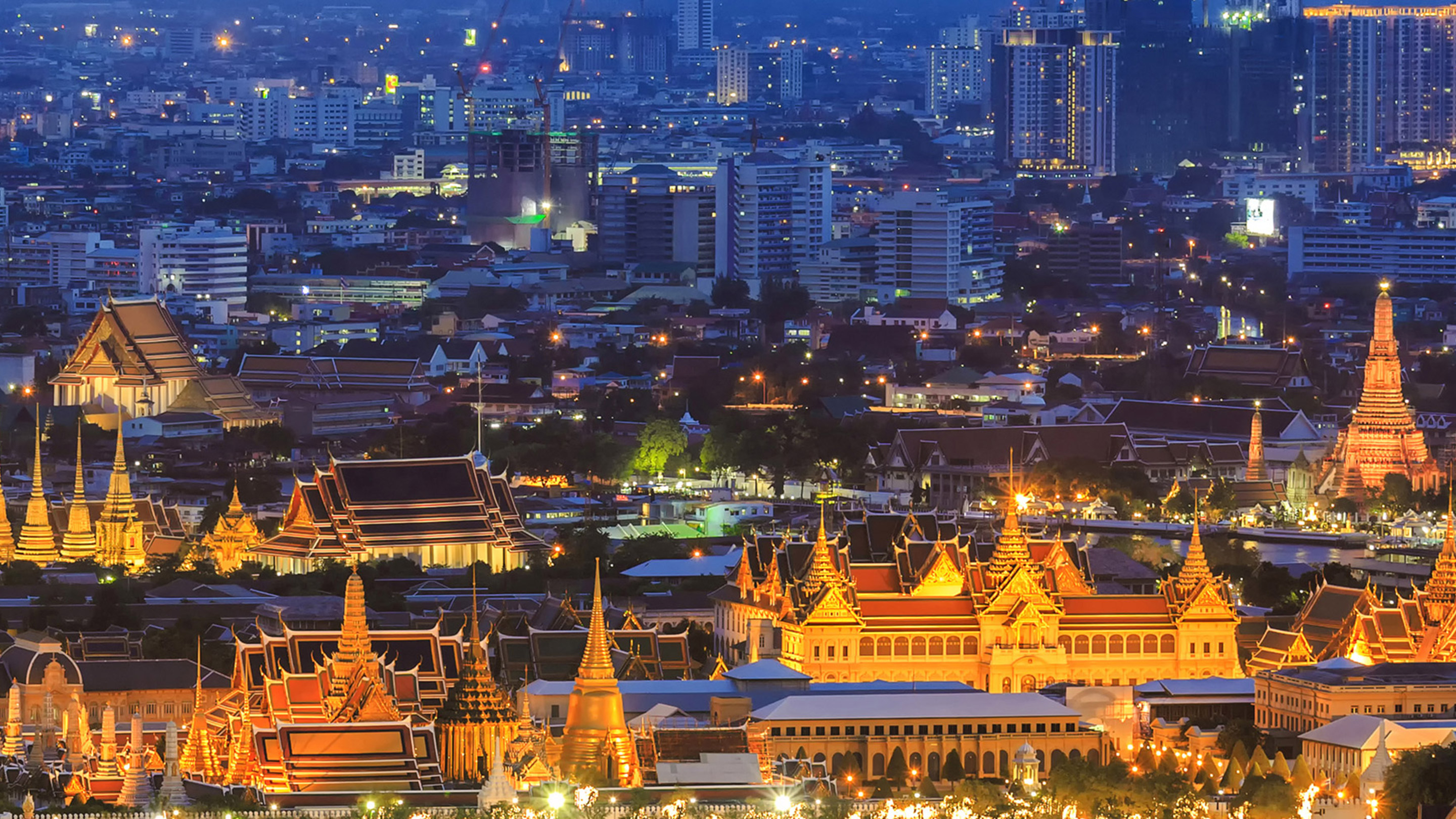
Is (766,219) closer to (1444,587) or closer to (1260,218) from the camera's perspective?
(1260,218)

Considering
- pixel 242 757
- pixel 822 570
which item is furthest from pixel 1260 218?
pixel 242 757

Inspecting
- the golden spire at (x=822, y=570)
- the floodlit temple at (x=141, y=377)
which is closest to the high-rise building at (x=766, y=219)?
the floodlit temple at (x=141, y=377)

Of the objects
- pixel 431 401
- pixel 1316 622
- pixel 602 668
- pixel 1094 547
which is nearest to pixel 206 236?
pixel 431 401

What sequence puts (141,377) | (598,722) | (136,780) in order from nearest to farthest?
(136,780), (598,722), (141,377)

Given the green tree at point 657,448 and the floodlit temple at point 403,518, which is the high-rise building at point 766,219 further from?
the floodlit temple at point 403,518

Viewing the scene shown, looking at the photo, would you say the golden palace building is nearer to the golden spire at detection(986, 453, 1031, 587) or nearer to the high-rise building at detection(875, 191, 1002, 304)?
the golden spire at detection(986, 453, 1031, 587)

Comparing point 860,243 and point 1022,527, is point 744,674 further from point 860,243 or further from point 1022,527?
point 860,243
